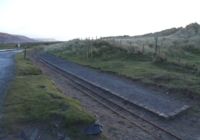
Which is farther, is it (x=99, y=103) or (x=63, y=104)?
(x=99, y=103)

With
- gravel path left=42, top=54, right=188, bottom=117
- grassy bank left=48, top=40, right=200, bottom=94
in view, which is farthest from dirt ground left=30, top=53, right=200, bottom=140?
grassy bank left=48, top=40, right=200, bottom=94

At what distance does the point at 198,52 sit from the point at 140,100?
21.3 m

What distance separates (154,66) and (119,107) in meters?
11.2

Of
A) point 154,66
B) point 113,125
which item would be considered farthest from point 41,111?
point 154,66

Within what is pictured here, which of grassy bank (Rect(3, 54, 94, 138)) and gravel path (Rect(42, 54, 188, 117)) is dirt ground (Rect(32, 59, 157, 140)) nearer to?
grassy bank (Rect(3, 54, 94, 138))

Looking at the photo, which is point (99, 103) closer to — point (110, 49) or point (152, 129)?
point (152, 129)

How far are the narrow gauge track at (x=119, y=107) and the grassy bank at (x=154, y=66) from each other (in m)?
3.26

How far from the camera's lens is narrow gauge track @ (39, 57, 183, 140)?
11805mm

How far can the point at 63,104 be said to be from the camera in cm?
1334

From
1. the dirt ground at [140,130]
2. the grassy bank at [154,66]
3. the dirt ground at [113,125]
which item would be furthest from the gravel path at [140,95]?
the dirt ground at [113,125]

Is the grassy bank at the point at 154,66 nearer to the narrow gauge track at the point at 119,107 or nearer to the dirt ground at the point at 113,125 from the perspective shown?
the narrow gauge track at the point at 119,107

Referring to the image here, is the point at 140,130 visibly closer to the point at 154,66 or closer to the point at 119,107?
the point at 119,107

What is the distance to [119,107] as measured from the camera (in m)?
15.6

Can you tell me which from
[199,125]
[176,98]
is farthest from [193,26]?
[199,125]
